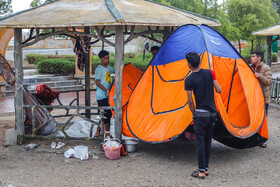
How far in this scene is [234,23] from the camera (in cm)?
2470

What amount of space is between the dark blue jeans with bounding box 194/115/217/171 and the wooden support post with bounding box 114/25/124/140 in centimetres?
190

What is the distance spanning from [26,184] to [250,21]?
2280 cm

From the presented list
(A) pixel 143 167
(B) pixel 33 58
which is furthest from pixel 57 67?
(A) pixel 143 167

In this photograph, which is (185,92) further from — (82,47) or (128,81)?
(82,47)

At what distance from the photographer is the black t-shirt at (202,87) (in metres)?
4.89

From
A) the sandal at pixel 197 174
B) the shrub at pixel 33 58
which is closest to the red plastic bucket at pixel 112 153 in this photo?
the sandal at pixel 197 174

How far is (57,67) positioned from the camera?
18062 mm

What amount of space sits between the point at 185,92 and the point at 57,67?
1320 centimetres

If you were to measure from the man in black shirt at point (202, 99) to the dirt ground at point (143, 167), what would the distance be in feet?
2.10

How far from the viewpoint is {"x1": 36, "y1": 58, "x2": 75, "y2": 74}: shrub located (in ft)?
58.7

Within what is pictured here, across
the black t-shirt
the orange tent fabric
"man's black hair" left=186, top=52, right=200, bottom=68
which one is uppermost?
"man's black hair" left=186, top=52, right=200, bottom=68

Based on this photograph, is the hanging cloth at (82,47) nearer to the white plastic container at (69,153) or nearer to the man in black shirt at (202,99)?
the white plastic container at (69,153)

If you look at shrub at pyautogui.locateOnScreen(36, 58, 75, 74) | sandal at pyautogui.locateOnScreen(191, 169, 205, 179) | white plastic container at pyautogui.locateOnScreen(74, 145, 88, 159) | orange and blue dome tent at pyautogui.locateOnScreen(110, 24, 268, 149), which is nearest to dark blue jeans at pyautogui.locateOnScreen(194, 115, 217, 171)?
sandal at pyautogui.locateOnScreen(191, 169, 205, 179)

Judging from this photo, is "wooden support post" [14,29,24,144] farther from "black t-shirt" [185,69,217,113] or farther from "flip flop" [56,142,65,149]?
"black t-shirt" [185,69,217,113]
